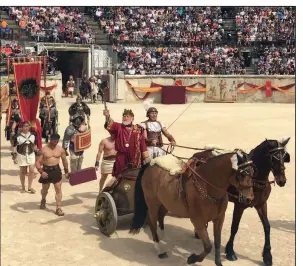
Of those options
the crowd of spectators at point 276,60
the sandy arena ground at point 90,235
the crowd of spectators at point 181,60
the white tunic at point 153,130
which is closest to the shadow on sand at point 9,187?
the sandy arena ground at point 90,235

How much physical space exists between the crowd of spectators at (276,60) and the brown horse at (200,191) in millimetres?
24502

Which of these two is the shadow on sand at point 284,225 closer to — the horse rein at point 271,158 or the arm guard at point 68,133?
the horse rein at point 271,158

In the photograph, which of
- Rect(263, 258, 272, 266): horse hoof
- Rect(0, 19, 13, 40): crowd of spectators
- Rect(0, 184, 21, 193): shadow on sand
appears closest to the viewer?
Rect(263, 258, 272, 266): horse hoof

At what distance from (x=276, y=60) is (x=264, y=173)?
2498cm

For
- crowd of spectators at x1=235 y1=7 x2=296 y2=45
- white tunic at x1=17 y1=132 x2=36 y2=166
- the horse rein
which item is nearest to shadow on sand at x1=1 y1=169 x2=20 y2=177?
white tunic at x1=17 y1=132 x2=36 y2=166

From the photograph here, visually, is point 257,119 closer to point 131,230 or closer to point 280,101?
point 280,101

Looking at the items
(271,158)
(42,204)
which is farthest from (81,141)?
(271,158)

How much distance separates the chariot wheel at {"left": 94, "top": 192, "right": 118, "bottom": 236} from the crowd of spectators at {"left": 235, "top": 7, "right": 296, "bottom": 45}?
84.4 feet

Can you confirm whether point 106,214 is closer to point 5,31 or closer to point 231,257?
point 231,257

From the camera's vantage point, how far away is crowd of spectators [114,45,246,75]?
29.1 meters

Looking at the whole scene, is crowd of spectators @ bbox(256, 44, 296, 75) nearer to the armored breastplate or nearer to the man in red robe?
the armored breastplate

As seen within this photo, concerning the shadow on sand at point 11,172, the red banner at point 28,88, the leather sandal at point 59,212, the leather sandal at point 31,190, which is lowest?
the leather sandal at point 59,212

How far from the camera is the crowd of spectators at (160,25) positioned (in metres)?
30.4

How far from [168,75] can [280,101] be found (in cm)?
714
